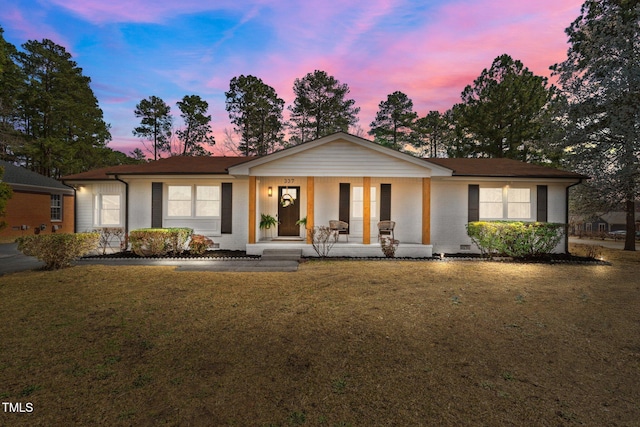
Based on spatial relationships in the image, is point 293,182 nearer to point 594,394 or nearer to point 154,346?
point 154,346

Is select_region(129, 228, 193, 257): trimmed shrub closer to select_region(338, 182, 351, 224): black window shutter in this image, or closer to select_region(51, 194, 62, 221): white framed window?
select_region(338, 182, 351, 224): black window shutter

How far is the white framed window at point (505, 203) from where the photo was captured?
40.8ft

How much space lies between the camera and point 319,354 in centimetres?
366

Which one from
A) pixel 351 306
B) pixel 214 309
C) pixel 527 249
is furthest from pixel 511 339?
pixel 527 249

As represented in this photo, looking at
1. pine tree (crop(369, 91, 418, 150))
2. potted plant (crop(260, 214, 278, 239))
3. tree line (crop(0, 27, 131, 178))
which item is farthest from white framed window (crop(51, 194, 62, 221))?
pine tree (crop(369, 91, 418, 150))

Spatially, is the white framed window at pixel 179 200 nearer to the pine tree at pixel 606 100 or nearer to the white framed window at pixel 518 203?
the white framed window at pixel 518 203

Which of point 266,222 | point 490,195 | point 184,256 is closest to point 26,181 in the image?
point 184,256

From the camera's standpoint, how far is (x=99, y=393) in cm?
282

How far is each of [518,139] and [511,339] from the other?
78.4ft

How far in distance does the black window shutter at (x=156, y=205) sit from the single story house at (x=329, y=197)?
0.13 ft

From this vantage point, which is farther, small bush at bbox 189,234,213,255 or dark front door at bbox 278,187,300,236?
dark front door at bbox 278,187,300,236

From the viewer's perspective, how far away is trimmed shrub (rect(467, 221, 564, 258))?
34.0 feet

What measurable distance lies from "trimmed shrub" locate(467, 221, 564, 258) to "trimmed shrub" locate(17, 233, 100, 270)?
1383 centimetres

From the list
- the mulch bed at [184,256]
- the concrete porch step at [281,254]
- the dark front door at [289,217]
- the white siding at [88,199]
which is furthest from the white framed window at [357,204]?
the white siding at [88,199]
